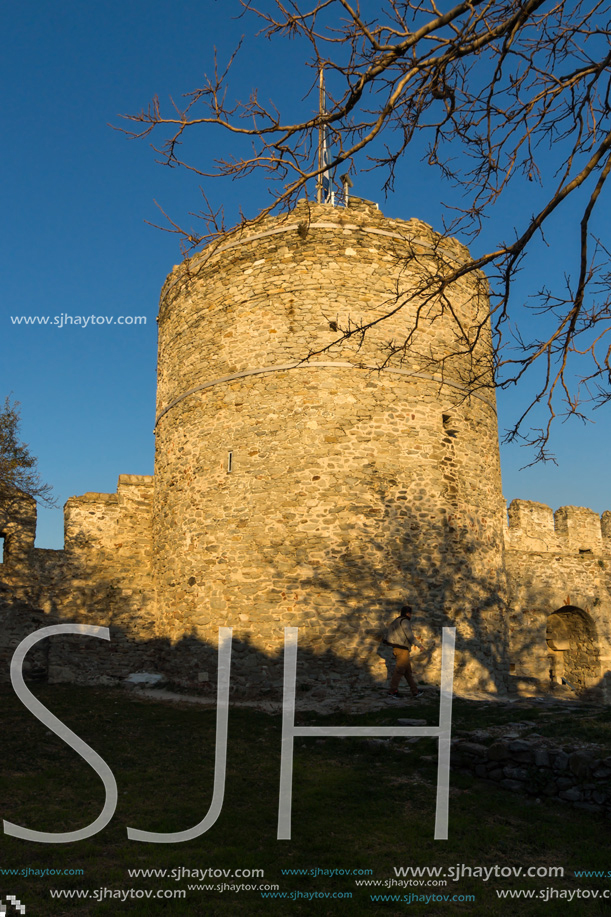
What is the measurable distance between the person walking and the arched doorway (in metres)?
6.89

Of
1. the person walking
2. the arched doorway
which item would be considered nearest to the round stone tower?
the person walking

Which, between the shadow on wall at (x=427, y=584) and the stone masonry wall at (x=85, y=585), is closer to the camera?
the shadow on wall at (x=427, y=584)

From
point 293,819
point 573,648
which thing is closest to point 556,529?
point 573,648

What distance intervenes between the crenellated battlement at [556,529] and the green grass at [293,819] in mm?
7386

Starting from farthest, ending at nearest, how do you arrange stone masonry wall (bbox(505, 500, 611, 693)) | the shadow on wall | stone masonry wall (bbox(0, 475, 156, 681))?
stone masonry wall (bbox(505, 500, 611, 693)) → stone masonry wall (bbox(0, 475, 156, 681)) → the shadow on wall

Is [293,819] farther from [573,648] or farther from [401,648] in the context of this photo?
[573,648]

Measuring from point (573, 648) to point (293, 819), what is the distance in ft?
40.3

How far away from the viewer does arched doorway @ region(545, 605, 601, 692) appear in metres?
15.8

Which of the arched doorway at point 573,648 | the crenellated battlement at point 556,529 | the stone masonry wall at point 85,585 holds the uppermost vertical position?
the crenellated battlement at point 556,529

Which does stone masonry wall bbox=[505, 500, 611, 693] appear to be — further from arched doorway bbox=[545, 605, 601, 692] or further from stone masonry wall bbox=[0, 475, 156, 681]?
stone masonry wall bbox=[0, 475, 156, 681]

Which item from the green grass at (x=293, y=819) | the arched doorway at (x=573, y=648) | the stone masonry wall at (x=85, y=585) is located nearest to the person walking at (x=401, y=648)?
the green grass at (x=293, y=819)

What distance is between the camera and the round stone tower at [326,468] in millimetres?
11164

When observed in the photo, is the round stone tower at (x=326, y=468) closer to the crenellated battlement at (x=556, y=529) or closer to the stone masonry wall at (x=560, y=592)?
the stone masonry wall at (x=560, y=592)

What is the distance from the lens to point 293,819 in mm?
5961
